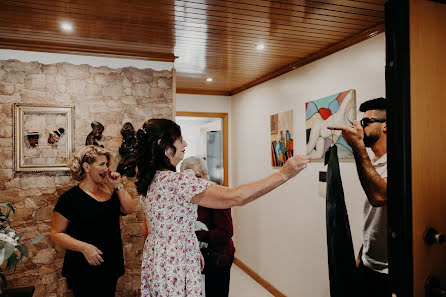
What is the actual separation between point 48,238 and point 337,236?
2493mm

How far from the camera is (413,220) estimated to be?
1.20m

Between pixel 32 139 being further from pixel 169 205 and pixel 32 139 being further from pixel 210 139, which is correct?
pixel 210 139

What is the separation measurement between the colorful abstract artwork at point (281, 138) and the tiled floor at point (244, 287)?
1.57 metres

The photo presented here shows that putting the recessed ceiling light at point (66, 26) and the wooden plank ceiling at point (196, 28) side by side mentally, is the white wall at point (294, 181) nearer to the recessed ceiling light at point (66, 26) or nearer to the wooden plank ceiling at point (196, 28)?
the wooden plank ceiling at point (196, 28)

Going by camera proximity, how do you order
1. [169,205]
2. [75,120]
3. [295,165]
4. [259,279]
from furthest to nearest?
[259,279] < [75,120] < [169,205] < [295,165]

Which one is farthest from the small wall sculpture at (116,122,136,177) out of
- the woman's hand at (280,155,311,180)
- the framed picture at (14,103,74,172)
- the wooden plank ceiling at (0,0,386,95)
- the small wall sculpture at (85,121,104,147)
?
the woman's hand at (280,155,311,180)

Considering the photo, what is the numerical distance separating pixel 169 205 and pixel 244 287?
3.08 m

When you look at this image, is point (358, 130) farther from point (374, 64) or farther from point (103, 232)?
point (103, 232)

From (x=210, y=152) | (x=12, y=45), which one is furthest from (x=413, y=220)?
(x=210, y=152)

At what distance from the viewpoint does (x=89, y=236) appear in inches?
91.9

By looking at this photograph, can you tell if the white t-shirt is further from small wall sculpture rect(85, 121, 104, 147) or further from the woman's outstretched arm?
small wall sculpture rect(85, 121, 104, 147)

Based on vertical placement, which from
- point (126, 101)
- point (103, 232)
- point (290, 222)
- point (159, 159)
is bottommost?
point (290, 222)

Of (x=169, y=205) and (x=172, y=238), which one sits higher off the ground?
(x=169, y=205)

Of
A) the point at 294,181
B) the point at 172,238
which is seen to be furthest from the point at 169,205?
the point at 294,181
